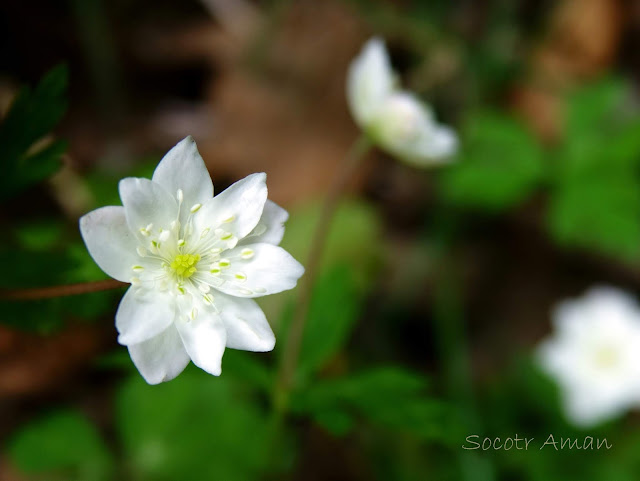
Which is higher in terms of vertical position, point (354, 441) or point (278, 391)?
point (278, 391)

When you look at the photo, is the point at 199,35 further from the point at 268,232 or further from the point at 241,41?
the point at 268,232

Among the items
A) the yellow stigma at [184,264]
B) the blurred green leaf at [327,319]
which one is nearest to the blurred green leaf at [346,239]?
the blurred green leaf at [327,319]

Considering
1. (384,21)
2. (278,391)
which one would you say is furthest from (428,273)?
(278,391)

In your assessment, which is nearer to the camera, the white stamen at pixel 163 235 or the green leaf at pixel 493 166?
the white stamen at pixel 163 235

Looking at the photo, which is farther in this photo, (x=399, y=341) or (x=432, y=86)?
(x=432, y=86)

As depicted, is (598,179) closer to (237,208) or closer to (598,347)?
(598,347)

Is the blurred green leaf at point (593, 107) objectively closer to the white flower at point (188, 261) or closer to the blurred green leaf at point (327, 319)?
the blurred green leaf at point (327, 319)

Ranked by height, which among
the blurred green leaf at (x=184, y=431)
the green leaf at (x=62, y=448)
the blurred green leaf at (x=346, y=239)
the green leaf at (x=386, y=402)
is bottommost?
the green leaf at (x=62, y=448)
